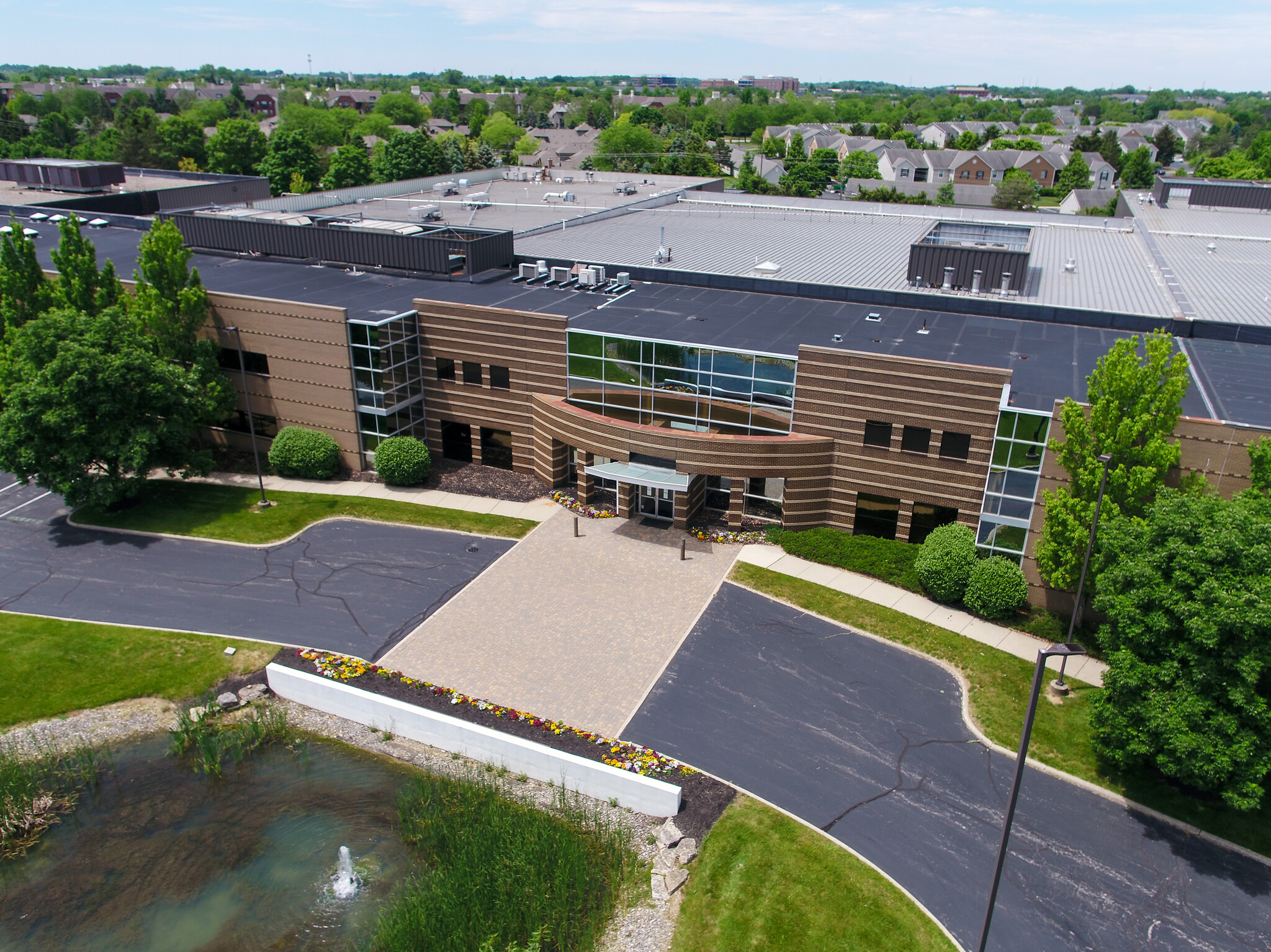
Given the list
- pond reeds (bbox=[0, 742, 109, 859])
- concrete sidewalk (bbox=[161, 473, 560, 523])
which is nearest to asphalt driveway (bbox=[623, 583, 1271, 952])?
concrete sidewalk (bbox=[161, 473, 560, 523])

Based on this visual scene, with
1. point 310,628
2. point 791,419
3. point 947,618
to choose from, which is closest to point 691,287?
point 791,419

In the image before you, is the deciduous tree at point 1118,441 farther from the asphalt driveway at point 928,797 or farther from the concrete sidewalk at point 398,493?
the concrete sidewalk at point 398,493

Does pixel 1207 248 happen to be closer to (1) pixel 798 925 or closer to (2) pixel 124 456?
(1) pixel 798 925

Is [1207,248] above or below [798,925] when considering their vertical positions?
above

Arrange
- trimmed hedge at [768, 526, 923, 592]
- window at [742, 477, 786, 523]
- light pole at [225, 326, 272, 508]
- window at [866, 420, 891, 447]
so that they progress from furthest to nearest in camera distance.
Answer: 1. light pole at [225, 326, 272, 508]
2. window at [742, 477, 786, 523]
3. window at [866, 420, 891, 447]
4. trimmed hedge at [768, 526, 923, 592]

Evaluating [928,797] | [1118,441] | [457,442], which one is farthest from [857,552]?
[457,442]

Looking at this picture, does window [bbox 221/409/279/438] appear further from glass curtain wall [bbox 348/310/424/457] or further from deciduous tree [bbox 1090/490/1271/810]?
deciduous tree [bbox 1090/490/1271/810]
